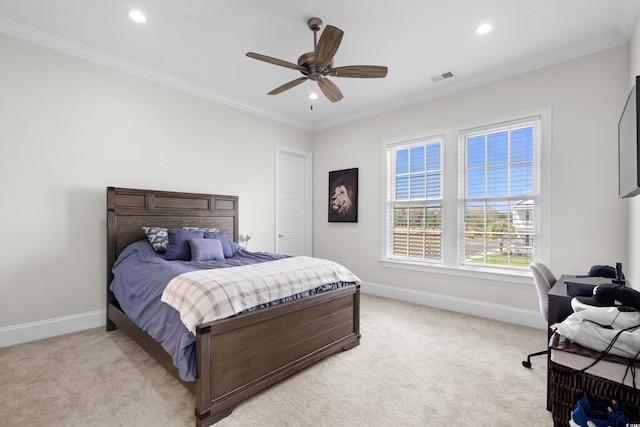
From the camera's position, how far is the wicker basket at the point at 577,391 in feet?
3.97

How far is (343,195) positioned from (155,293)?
3.41 meters

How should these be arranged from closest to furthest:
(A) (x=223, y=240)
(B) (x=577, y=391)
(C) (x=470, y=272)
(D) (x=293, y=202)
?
(B) (x=577, y=391)
(A) (x=223, y=240)
(C) (x=470, y=272)
(D) (x=293, y=202)

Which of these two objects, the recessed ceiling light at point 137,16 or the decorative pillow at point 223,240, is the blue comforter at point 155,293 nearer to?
the decorative pillow at point 223,240

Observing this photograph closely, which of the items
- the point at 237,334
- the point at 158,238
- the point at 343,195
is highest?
the point at 343,195

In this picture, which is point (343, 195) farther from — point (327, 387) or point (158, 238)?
point (327, 387)

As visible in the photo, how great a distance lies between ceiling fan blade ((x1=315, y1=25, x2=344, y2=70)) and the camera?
211cm

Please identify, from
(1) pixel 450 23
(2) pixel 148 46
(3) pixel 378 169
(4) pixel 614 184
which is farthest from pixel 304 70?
(4) pixel 614 184

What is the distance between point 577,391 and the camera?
1.33 meters

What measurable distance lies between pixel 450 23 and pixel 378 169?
228cm

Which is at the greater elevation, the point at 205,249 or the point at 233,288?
the point at 205,249

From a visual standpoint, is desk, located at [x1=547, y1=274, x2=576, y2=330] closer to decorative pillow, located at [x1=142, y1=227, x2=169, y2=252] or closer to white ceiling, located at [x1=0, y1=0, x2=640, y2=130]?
white ceiling, located at [x1=0, y1=0, x2=640, y2=130]

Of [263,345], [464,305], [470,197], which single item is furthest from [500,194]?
[263,345]

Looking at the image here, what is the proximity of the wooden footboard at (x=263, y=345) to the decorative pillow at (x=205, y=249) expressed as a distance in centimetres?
131

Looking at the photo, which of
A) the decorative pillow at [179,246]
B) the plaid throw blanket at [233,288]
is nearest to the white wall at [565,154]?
the plaid throw blanket at [233,288]
